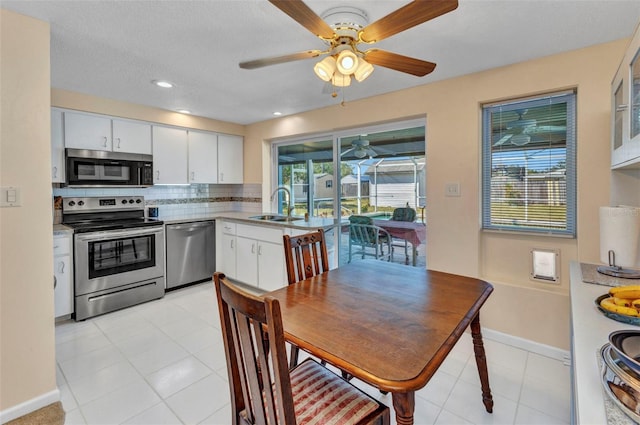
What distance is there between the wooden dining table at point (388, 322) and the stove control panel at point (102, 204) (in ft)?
9.92

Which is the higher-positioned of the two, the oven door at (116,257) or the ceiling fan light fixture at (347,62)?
the ceiling fan light fixture at (347,62)

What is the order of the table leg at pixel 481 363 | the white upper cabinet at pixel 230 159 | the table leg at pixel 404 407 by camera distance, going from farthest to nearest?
1. the white upper cabinet at pixel 230 159
2. the table leg at pixel 481 363
3. the table leg at pixel 404 407

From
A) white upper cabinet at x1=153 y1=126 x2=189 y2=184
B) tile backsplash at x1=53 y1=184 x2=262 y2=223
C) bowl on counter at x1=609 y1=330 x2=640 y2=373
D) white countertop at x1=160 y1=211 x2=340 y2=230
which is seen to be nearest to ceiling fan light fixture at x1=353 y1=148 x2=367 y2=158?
white countertop at x1=160 y1=211 x2=340 y2=230

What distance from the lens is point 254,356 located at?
38.7 inches

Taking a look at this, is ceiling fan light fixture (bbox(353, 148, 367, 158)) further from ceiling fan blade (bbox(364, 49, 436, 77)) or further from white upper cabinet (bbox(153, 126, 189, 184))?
white upper cabinet (bbox(153, 126, 189, 184))

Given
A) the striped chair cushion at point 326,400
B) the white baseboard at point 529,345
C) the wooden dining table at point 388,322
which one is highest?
the wooden dining table at point 388,322

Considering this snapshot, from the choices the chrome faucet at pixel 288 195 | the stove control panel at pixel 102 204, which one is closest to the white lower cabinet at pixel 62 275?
the stove control panel at pixel 102 204

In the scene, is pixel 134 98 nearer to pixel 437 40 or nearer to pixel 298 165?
pixel 298 165

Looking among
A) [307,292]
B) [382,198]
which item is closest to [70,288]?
[307,292]

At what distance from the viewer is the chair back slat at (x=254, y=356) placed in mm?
860

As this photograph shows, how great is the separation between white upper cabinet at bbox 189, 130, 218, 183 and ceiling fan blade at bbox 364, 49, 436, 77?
3171 millimetres

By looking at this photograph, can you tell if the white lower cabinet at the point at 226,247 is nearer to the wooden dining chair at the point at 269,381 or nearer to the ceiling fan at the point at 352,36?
the ceiling fan at the point at 352,36

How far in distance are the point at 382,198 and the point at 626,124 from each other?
206 cm

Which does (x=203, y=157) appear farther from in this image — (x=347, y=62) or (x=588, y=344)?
(x=588, y=344)
